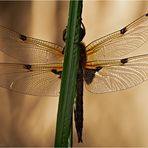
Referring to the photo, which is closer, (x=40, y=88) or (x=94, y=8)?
(x=40, y=88)

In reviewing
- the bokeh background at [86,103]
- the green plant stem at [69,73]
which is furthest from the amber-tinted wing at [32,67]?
the bokeh background at [86,103]

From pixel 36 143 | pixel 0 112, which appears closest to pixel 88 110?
pixel 36 143

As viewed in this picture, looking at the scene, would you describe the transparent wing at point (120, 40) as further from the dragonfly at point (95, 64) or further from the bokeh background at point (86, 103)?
the bokeh background at point (86, 103)

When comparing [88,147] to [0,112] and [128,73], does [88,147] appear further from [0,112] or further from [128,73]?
[128,73]

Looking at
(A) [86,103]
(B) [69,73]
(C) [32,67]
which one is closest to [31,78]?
(C) [32,67]

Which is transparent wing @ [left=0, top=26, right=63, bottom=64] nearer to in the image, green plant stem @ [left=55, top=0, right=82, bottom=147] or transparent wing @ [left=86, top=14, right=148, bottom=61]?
transparent wing @ [left=86, top=14, right=148, bottom=61]

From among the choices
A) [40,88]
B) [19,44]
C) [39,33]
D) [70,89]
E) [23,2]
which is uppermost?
[23,2]

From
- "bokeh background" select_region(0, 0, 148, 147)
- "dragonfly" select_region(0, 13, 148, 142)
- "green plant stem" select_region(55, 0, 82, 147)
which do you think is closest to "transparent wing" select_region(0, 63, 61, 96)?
"dragonfly" select_region(0, 13, 148, 142)
